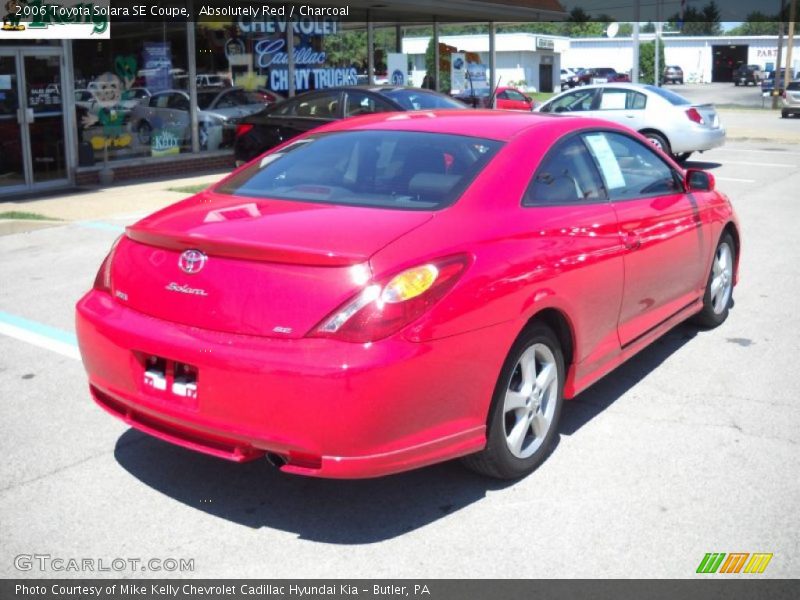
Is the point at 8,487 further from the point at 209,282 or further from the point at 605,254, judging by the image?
the point at 605,254

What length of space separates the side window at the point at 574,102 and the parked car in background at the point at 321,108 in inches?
162

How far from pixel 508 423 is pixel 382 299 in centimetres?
107

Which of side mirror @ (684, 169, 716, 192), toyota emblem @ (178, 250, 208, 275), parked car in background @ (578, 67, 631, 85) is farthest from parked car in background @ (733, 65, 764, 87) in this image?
toyota emblem @ (178, 250, 208, 275)

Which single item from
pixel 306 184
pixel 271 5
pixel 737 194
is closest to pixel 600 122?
pixel 306 184

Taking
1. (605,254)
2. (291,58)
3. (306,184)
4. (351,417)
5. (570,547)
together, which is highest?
(291,58)

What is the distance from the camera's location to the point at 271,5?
1833 centimetres

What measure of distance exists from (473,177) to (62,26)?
1232cm

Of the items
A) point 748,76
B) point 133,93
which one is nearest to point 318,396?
point 133,93

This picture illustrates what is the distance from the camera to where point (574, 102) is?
18.3 metres

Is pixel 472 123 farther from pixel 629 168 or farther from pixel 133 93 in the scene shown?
pixel 133 93

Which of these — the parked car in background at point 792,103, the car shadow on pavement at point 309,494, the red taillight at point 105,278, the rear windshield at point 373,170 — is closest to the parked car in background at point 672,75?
the parked car in background at point 792,103

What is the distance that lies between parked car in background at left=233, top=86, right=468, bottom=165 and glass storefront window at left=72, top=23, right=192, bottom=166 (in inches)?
88.6

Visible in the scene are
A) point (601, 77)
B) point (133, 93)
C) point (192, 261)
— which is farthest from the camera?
point (601, 77)
